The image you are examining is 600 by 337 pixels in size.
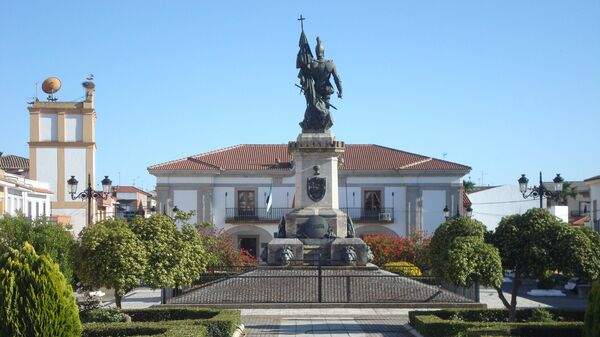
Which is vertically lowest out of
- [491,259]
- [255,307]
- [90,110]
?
[255,307]

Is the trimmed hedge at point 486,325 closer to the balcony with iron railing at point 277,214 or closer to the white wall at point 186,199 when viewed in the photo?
the balcony with iron railing at point 277,214

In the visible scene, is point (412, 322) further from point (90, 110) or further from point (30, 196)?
point (90, 110)

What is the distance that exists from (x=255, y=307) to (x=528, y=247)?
8.18 metres

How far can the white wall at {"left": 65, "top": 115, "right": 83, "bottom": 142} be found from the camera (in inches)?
2282

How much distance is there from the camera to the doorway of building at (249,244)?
5641 cm

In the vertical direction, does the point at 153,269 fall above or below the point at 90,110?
below

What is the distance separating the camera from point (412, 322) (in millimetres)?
18266

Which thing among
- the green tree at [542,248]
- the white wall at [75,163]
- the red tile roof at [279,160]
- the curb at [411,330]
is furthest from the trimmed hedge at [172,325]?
the white wall at [75,163]

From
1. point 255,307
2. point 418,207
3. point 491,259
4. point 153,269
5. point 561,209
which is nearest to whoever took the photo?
point 491,259

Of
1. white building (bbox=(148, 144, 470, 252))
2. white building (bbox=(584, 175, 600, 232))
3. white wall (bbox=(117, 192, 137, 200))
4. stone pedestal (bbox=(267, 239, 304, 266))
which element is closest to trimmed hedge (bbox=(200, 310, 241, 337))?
stone pedestal (bbox=(267, 239, 304, 266))

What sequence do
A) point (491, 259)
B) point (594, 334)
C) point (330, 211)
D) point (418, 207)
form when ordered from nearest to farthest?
1. point (594, 334)
2. point (491, 259)
3. point (330, 211)
4. point (418, 207)

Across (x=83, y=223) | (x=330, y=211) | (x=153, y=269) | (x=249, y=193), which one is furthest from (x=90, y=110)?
(x=153, y=269)

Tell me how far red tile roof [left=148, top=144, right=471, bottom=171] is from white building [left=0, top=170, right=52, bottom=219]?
21.3 feet

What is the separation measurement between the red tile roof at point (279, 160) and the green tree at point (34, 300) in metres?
44.6
